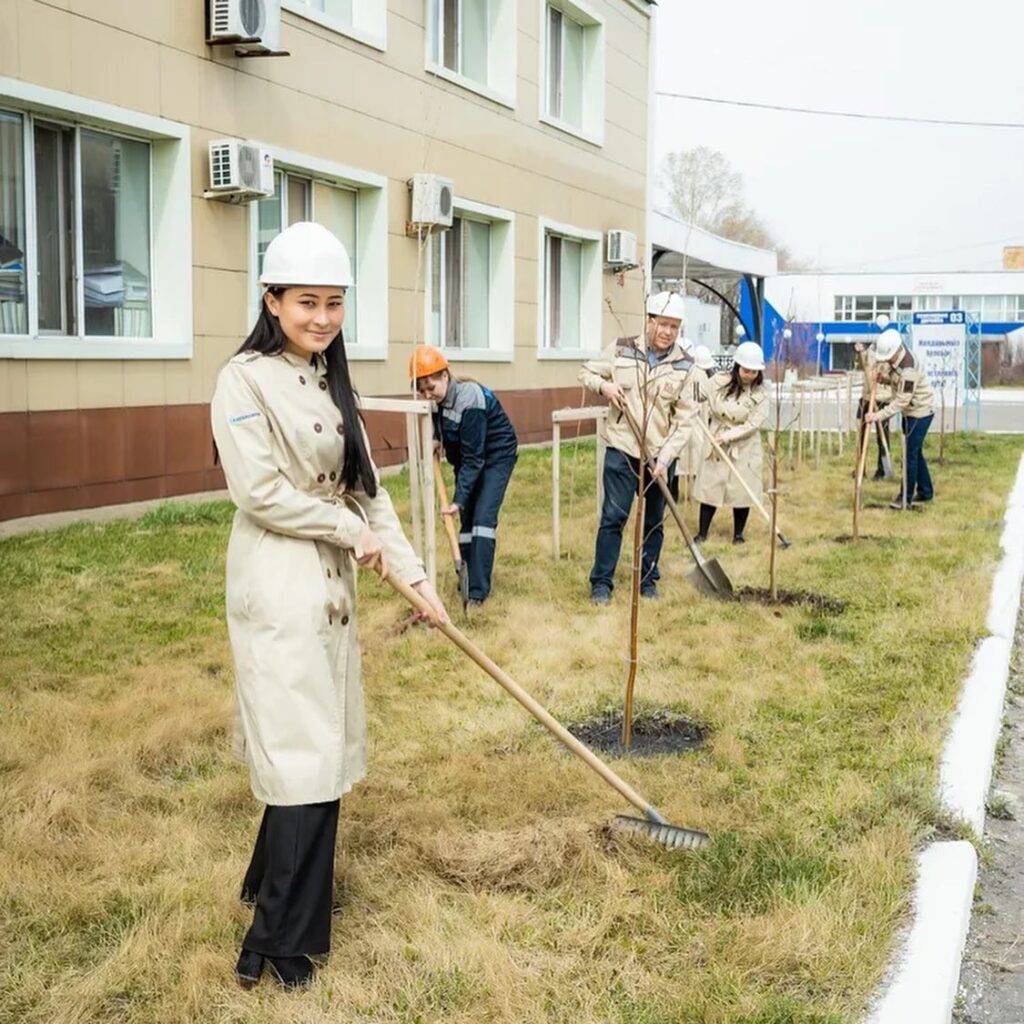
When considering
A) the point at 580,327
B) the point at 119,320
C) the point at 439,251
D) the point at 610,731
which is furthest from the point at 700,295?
the point at 610,731

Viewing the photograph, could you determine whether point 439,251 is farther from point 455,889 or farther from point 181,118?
point 455,889

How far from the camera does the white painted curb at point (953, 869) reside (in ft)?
10.4

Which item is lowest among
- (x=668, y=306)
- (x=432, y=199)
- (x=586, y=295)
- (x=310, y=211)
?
(x=668, y=306)

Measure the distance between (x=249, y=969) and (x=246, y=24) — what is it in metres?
9.13

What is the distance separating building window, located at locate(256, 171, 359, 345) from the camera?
12.1m

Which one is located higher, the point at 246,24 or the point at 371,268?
the point at 246,24

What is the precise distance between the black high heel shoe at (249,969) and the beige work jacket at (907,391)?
10.7m

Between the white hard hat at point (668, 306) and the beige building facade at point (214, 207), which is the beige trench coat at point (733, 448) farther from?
the white hard hat at point (668, 306)

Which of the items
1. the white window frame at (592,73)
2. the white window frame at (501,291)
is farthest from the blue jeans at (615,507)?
the white window frame at (592,73)

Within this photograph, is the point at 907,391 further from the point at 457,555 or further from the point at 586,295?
the point at 586,295

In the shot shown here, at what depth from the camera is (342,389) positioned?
3.38 meters

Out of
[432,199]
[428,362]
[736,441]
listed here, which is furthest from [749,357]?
[432,199]

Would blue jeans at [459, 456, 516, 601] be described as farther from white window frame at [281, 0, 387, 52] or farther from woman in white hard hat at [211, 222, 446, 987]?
white window frame at [281, 0, 387, 52]

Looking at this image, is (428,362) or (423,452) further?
(428,362)
